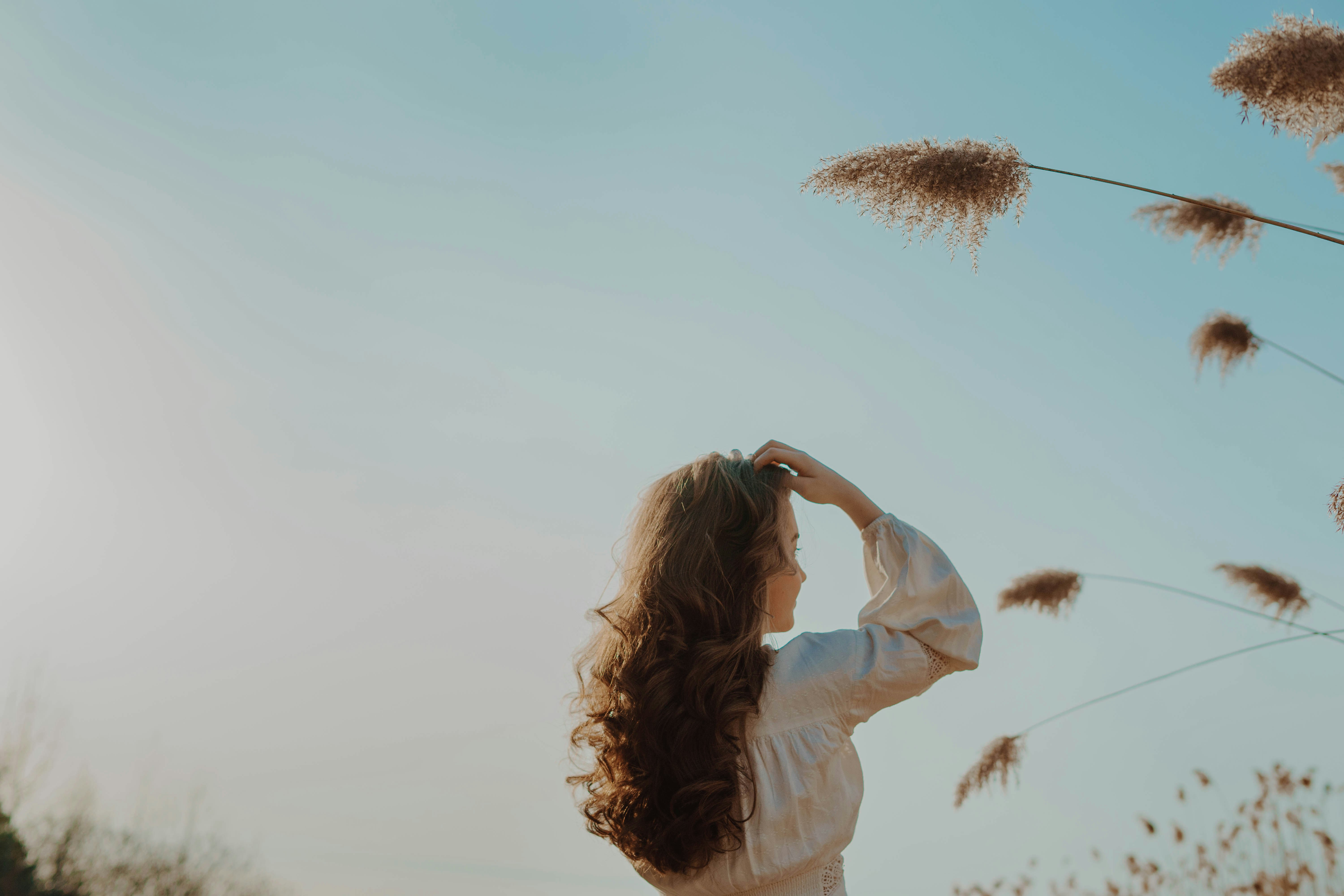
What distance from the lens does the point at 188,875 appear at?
3469mm

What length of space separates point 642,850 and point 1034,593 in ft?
6.65

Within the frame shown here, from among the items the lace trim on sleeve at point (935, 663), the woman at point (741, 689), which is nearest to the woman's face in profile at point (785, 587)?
the woman at point (741, 689)

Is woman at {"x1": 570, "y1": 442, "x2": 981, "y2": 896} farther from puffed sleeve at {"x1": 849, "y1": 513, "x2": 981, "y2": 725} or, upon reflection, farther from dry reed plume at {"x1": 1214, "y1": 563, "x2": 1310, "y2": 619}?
dry reed plume at {"x1": 1214, "y1": 563, "x2": 1310, "y2": 619}

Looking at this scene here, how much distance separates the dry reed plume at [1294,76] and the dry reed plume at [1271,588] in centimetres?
154

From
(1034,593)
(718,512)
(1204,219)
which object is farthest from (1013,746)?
(718,512)

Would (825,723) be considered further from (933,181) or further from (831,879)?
(933,181)

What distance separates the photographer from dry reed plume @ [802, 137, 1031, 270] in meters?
1.60

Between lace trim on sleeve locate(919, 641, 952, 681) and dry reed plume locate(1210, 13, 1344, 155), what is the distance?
1125 millimetres

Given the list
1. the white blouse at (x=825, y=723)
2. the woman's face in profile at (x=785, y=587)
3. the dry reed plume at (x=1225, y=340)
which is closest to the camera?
the white blouse at (x=825, y=723)

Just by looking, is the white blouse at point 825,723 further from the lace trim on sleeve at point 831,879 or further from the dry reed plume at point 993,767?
the dry reed plume at point 993,767

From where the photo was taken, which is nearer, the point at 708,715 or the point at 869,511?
the point at 708,715

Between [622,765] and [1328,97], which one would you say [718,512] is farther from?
[1328,97]

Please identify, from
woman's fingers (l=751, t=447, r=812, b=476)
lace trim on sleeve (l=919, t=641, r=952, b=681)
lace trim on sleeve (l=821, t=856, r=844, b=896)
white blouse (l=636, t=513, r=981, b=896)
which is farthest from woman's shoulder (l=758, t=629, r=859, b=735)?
woman's fingers (l=751, t=447, r=812, b=476)

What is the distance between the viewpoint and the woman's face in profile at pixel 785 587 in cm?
140
